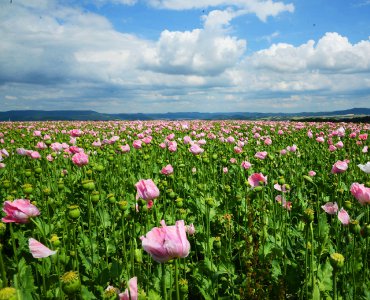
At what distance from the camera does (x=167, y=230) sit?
4.24ft

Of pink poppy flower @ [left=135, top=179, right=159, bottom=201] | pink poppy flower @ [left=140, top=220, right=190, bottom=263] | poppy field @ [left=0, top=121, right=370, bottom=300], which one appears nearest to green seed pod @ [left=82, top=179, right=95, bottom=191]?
poppy field @ [left=0, top=121, right=370, bottom=300]

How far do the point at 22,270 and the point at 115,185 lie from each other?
2806mm

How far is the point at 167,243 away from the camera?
50.4 inches

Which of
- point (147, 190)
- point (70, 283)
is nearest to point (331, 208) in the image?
point (147, 190)

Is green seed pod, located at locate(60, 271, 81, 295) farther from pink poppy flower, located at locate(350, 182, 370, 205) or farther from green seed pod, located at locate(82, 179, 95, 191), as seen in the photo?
pink poppy flower, located at locate(350, 182, 370, 205)

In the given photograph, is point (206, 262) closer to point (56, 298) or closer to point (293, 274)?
point (293, 274)

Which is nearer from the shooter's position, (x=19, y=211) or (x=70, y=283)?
(x=70, y=283)

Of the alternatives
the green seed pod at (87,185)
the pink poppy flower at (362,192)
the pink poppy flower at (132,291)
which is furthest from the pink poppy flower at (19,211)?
the pink poppy flower at (362,192)

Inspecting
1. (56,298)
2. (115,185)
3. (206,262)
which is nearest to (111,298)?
(56,298)

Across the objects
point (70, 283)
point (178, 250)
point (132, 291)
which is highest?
point (178, 250)

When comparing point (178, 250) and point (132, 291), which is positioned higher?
point (178, 250)

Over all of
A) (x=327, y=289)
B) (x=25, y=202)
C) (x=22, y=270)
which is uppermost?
(x=25, y=202)

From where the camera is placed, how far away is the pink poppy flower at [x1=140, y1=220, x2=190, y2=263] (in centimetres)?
129

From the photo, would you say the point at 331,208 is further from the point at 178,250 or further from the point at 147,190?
the point at 178,250
